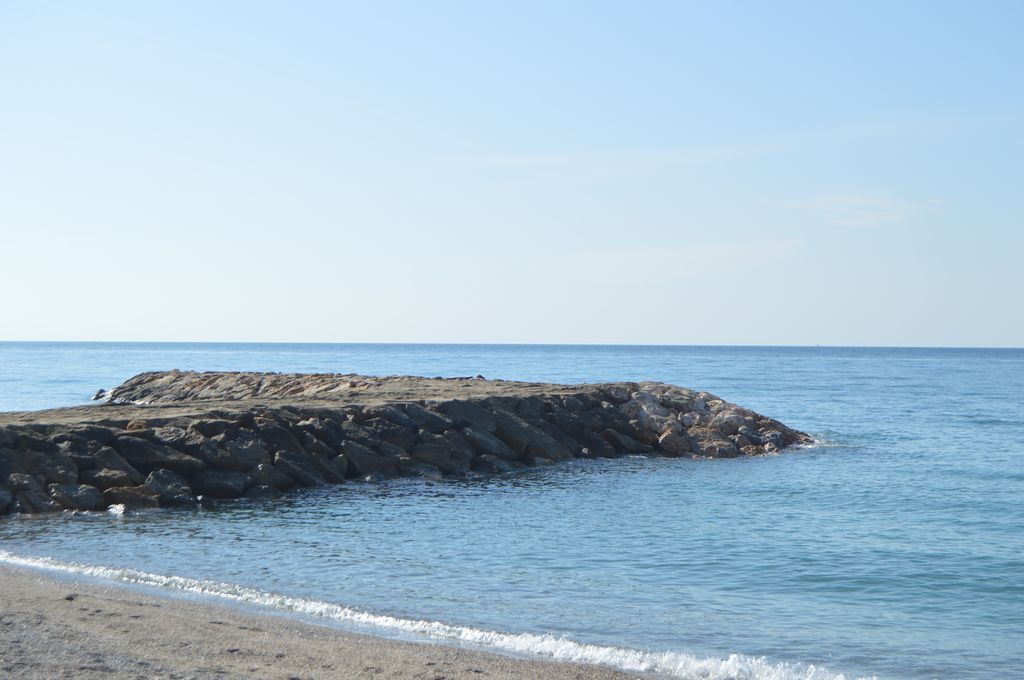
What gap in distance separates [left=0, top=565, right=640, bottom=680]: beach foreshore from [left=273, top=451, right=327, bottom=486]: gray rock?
902 centimetres

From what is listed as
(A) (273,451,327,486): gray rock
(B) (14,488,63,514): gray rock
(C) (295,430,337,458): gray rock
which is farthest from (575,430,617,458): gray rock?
(B) (14,488,63,514): gray rock

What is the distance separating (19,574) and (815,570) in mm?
10658

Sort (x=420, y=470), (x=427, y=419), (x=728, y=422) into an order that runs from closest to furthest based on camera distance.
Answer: (x=420, y=470), (x=427, y=419), (x=728, y=422)

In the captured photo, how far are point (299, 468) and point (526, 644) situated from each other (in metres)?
11.4

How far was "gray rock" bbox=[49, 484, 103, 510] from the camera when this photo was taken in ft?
55.2

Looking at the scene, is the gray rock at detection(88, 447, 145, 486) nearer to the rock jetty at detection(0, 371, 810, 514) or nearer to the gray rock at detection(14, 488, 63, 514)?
the rock jetty at detection(0, 371, 810, 514)

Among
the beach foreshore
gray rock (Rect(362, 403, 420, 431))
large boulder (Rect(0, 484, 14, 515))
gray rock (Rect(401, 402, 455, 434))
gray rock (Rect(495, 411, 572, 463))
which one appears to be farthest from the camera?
gray rock (Rect(495, 411, 572, 463))

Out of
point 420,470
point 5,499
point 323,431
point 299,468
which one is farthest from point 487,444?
point 5,499

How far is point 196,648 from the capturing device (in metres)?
9.04

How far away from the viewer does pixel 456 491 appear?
20547mm

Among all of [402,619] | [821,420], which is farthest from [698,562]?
[821,420]

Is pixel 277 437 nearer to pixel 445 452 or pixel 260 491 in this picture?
pixel 260 491

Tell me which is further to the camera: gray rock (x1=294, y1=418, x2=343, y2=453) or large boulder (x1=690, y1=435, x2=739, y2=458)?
large boulder (x1=690, y1=435, x2=739, y2=458)

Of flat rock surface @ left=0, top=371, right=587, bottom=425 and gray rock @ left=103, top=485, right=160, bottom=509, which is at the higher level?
flat rock surface @ left=0, top=371, right=587, bottom=425
